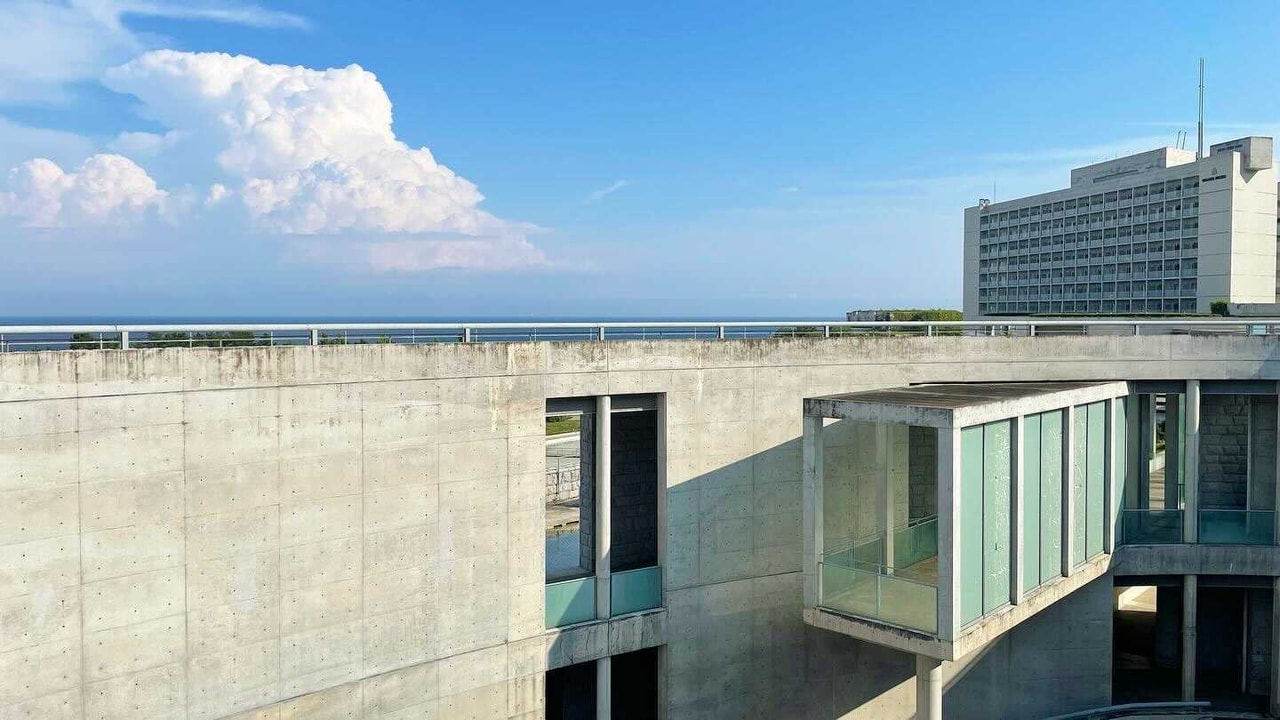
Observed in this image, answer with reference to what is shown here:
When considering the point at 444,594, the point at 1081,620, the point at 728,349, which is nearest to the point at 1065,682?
the point at 1081,620

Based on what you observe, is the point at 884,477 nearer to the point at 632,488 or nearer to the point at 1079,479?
the point at 1079,479

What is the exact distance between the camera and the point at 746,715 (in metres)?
17.7

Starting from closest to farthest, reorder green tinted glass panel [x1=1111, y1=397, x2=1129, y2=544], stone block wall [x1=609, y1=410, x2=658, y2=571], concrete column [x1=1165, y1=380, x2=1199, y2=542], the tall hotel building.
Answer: stone block wall [x1=609, y1=410, x2=658, y2=571]
green tinted glass panel [x1=1111, y1=397, x2=1129, y2=544]
concrete column [x1=1165, y1=380, x2=1199, y2=542]
the tall hotel building

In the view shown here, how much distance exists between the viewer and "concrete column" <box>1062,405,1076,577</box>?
17688 millimetres

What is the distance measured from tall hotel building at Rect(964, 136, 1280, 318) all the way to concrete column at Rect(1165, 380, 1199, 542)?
61694mm

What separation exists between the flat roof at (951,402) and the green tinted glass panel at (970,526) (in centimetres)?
44

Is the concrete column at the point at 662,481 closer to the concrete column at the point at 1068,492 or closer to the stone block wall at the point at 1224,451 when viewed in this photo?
the concrete column at the point at 1068,492

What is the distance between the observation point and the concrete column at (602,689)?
16.3 metres

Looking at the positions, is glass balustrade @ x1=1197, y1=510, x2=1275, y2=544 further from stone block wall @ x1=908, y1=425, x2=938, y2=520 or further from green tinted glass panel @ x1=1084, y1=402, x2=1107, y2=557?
stone block wall @ x1=908, y1=425, x2=938, y2=520

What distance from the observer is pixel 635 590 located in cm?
1680

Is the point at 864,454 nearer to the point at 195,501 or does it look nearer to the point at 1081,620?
the point at 1081,620

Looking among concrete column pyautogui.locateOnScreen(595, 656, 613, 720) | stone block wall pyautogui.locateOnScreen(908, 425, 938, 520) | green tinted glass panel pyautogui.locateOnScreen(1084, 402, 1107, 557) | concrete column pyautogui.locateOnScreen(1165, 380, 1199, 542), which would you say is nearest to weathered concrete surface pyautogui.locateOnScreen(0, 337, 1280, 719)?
concrete column pyautogui.locateOnScreen(595, 656, 613, 720)

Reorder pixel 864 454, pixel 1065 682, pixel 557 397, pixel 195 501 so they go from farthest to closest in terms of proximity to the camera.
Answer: pixel 1065 682
pixel 864 454
pixel 557 397
pixel 195 501

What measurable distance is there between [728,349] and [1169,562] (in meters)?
12.1
